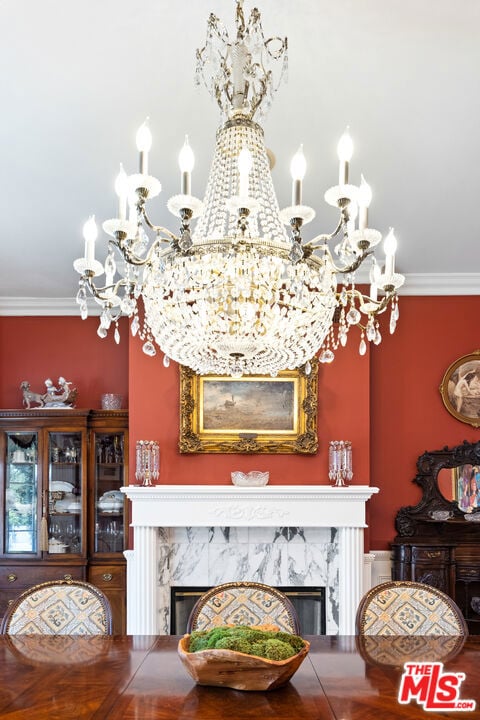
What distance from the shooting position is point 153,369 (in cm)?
467

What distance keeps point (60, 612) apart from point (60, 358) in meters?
3.23

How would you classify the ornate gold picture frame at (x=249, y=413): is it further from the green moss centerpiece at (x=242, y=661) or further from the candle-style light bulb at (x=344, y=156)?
the candle-style light bulb at (x=344, y=156)

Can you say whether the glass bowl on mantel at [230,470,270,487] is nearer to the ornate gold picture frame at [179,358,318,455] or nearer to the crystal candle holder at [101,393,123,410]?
the ornate gold picture frame at [179,358,318,455]

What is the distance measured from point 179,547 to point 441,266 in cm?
272

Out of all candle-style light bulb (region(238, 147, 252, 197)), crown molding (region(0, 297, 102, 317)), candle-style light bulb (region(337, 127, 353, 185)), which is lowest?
crown molding (region(0, 297, 102, 317))

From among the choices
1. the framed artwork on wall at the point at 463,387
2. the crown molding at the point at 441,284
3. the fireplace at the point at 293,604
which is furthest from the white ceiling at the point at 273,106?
the fireplace at the point at 293,604

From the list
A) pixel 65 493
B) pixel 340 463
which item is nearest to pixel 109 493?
pixel 65 493

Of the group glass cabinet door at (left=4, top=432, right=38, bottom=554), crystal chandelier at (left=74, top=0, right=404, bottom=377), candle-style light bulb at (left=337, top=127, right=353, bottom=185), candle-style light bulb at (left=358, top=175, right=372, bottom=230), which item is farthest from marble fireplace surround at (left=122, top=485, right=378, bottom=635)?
candle-style light bulb at (left=337, top=127, right=353, bottom=185)

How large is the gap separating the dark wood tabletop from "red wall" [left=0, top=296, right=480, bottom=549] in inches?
82.8

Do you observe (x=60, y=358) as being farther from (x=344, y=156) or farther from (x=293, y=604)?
(x=344, y=156)

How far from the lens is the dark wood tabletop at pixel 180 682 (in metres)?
1.76

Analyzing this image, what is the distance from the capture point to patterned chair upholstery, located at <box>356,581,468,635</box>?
2639 millimetres

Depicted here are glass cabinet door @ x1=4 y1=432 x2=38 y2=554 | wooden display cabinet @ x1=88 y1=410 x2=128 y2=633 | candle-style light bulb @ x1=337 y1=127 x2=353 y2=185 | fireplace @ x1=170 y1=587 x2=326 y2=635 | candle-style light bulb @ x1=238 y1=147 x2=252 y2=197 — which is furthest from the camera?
glass cabinet door @ x1=4 y1=432 x2=38 y2=554

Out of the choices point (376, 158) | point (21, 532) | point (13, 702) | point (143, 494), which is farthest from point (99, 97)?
point (21, 532)
